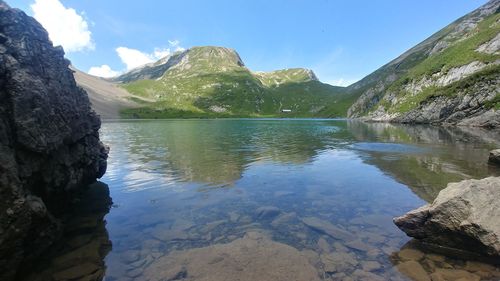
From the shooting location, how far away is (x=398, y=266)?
1265 cm

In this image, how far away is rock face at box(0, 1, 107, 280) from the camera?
1145cm

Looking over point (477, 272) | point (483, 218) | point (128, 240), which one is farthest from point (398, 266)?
point (128, 240)

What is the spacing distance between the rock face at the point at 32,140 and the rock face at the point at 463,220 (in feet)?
55.9

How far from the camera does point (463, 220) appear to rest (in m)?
13.6

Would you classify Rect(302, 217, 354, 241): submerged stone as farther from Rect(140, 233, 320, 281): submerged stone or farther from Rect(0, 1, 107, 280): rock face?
Rect(0, 1, 107, 280): rock face

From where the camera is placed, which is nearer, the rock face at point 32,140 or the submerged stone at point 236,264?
the rock face at point 32,140

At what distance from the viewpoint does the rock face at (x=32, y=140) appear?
11.4m

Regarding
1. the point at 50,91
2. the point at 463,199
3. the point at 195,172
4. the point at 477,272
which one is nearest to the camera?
the point at 477,272

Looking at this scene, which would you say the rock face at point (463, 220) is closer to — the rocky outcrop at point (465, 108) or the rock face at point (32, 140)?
the rock face at point (32, 140)

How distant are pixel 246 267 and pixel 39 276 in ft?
26.8

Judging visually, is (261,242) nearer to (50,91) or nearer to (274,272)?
(274,272)

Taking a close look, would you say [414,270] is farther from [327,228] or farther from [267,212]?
[267,212]

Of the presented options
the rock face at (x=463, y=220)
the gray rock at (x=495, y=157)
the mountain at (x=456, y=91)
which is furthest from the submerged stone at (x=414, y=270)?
the mountain at (x=456, y=91)

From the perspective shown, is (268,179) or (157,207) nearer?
(157,207)
